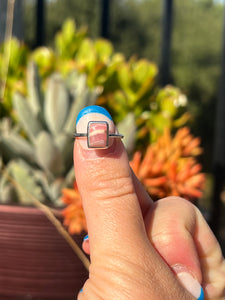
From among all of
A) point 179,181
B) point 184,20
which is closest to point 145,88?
point 179,181

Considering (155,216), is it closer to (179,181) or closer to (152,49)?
(179,181)

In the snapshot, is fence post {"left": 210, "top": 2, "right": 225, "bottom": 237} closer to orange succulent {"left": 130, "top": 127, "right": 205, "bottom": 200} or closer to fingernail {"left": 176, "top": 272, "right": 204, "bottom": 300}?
orange succulent {"left": 130, "top": 127, "right": 205, "bottom": 200}

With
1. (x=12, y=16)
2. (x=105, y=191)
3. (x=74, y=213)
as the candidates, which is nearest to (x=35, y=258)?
(x=74, y=213)

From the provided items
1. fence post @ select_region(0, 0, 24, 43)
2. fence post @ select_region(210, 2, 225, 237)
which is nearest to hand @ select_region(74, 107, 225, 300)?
fence post @ select_region(0, 0, 24, 43)

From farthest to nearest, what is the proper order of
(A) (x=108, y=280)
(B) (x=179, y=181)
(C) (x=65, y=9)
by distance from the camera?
1. (C) (x=65, y=9)
2. (B) (x=179, y=181)
3. (A) (x=108, y=280)

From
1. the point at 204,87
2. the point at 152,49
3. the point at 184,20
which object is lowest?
the point at 204,87

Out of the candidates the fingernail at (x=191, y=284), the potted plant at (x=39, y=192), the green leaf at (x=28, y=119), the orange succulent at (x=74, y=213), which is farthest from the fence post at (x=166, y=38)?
the fingernail at (x=191, y=284)

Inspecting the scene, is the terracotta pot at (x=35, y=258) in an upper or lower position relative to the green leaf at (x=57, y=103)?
lower

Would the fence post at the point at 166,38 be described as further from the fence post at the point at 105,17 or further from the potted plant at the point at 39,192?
the potted plant at the point at 39,192
